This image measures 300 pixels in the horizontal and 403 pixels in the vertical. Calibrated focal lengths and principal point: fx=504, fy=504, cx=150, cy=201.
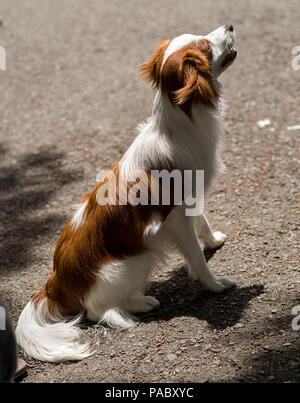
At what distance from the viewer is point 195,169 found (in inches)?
145

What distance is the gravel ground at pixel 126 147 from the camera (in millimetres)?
3510

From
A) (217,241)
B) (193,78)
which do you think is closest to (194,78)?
(193,78)

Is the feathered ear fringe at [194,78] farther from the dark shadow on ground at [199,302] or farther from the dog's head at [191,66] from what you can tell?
the dark shadow on ground at [199,302]

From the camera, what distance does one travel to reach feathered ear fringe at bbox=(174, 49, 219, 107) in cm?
331

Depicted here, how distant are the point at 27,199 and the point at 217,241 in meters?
2.47

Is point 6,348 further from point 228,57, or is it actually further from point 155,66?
point 228,57

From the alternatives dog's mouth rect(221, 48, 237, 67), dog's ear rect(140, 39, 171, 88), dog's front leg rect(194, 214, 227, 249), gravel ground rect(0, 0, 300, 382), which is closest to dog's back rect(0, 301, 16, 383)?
gravel ground rect(0, 0, 300, 382)

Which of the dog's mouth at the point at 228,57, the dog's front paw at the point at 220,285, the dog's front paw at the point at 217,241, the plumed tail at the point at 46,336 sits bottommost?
the plumed tail at the point at 46,336

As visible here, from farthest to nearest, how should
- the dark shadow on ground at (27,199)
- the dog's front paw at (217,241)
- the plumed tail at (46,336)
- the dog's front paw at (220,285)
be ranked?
the dark shadow on ground at (27,199) → the dog's front paw at (217,241) → the dog's front paw at (220,285) → the plumed tail at (46,336)

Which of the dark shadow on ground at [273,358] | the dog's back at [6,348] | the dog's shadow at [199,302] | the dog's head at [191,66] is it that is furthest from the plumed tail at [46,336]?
the dog's head at [191,66]

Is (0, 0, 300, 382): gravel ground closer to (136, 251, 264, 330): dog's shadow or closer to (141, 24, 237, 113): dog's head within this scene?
(136, 251, 264, 330): dog's shadow

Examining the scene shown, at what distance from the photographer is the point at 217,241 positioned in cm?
451
